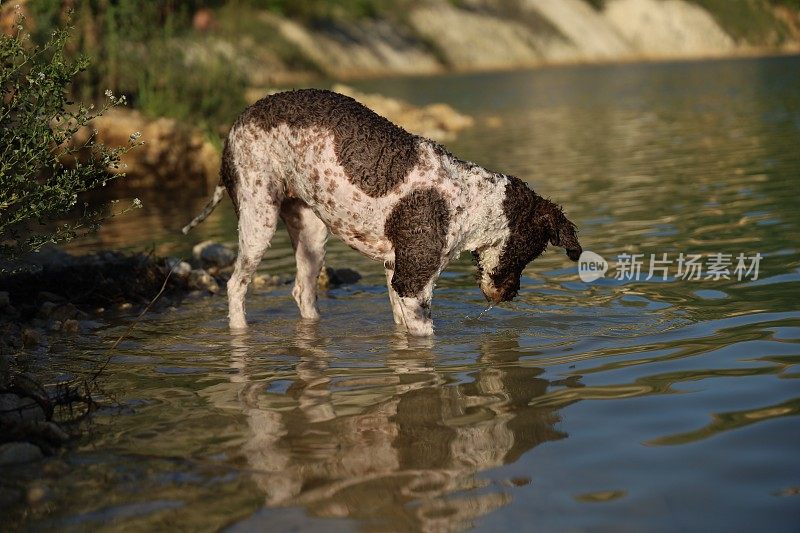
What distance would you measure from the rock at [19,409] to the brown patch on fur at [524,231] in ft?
11.2

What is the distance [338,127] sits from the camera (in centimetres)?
763

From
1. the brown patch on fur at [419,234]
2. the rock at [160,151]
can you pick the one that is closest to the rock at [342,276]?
the brown patch on fur at [419,234]

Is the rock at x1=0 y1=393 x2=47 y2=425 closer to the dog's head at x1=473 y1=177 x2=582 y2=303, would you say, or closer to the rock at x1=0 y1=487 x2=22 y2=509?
the rock at x1=0 y1=487 x2=22 y2=509

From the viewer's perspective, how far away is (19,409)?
5.54 m

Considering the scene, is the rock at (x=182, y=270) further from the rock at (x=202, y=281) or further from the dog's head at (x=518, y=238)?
the dog's head at (x=518, y=238)

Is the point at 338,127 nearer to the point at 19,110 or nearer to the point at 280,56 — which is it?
the point at 19,110

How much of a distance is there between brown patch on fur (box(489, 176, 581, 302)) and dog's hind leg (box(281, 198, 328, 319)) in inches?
61.5

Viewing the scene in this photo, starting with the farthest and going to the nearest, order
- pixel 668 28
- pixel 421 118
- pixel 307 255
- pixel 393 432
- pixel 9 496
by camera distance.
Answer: pixel 668 28
pixel 421 118
pixel 307 255
pixel 393 432
pixel 9 496

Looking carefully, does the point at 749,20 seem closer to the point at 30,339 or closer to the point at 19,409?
the point at 30,339

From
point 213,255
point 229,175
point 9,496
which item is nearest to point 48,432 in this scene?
point 9,496

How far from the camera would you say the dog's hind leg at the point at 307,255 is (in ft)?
28.5

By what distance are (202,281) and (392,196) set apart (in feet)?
11.0

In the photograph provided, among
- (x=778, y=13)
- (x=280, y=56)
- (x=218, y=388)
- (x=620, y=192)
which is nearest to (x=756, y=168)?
(x=620, y=192)

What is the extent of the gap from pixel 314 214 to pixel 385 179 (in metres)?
1.16
